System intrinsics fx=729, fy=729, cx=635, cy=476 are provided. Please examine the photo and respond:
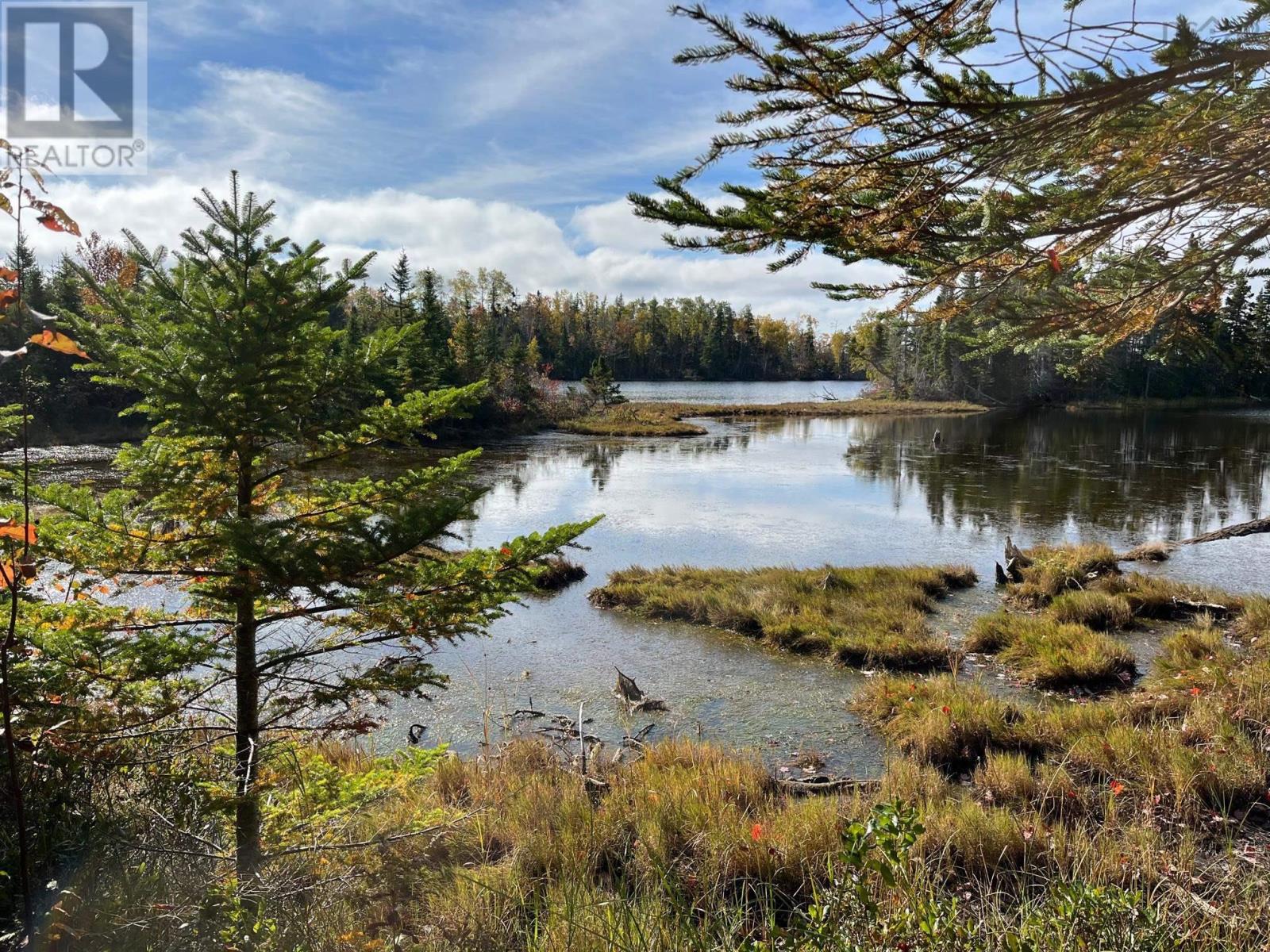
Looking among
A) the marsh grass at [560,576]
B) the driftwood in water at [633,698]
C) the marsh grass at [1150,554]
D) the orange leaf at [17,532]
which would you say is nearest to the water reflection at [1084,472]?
the marsh grass at [1150,554]

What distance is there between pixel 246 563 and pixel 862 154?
3.36 metres

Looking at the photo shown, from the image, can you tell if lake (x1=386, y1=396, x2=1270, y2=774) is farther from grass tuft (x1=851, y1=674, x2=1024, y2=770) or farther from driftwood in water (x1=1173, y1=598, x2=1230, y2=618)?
driftwood in water (x1=1173, y1=598, x2=1230, y2=618)

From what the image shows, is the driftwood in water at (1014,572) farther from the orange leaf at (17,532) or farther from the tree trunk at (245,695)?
the orange leaf at (17,532)

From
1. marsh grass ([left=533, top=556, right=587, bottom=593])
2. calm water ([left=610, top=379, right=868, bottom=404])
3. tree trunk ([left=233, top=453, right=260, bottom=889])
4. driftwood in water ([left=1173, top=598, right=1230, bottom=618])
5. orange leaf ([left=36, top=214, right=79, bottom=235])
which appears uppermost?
calm water ([left=610, top=379, right=868, bottom=404])

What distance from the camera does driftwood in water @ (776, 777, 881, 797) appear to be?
5387mm

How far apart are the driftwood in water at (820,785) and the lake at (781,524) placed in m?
0.63

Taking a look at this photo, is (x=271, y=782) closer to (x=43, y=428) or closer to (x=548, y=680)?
(x=548, y=680)

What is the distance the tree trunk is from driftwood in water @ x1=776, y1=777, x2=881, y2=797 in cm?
354

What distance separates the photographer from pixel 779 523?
17938mm

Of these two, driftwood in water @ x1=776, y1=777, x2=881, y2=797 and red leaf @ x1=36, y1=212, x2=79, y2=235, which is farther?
driftwood in water @ x1=776, y1=777, x2=881, y2=797

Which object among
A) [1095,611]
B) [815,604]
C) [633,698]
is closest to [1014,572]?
[1095,611]

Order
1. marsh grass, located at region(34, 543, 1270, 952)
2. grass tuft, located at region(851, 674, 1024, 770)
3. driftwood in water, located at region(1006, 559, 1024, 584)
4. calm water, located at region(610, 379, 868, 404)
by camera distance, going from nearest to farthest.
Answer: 1. marsh grass, located at region(34, 543, 1270, 952)
2. grass tuft, located at region(851, 674, 1024, 770)
3. driftwood in water, located at region(1006, 559, 1024, 584)
4. calm water, located at region(610, 379, 868, 404)

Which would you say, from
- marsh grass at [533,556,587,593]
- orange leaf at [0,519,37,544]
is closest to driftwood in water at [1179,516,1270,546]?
orange leaf at [0,519,37,544]

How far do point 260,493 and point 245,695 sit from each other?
3.28ft
